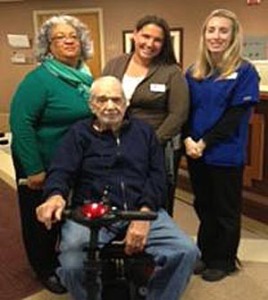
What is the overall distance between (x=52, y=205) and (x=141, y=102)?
747 mm

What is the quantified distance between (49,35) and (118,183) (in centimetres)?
75

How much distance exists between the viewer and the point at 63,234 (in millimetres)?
1720

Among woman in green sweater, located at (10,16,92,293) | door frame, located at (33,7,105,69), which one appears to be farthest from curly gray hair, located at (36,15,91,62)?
door frame, located at (33,7,105,69)

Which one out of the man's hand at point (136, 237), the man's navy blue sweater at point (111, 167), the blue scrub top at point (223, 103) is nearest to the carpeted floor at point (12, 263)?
the man's navy blue sweater at point (111, 167)

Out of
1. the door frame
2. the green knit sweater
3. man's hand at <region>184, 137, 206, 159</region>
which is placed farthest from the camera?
the door frame

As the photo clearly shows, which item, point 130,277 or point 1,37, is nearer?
point 130,277

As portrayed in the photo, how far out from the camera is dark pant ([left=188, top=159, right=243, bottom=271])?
7.19ft

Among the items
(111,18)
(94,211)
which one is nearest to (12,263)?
(94,211)

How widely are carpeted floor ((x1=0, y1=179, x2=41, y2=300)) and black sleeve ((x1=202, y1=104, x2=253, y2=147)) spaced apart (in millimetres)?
1218

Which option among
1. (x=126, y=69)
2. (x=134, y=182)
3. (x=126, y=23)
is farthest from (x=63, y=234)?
(x=126, y=23)

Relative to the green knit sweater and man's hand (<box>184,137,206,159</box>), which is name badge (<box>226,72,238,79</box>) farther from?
the green knit sweater

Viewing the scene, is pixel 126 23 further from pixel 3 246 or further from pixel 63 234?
pixel 63 234

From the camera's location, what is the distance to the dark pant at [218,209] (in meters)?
2.19

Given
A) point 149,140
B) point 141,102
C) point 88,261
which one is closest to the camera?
point 88,261
